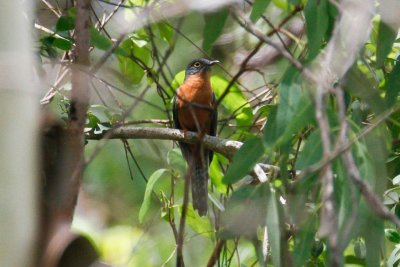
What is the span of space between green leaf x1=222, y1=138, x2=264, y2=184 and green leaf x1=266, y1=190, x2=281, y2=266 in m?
0.20

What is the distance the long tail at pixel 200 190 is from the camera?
197 inches

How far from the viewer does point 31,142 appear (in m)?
1.61

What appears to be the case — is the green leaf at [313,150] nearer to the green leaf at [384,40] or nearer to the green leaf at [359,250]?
the green leaf at [384,40]

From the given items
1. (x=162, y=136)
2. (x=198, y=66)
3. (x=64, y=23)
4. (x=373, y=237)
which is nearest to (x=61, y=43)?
(x=64, y=23)

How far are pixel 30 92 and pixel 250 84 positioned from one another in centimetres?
508

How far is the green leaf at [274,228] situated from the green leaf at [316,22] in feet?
2.02

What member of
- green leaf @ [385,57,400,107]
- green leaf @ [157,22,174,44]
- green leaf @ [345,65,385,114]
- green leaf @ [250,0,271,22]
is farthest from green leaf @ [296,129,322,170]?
green leaf @ [157,22,174,44]

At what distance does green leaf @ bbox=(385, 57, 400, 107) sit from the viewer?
11.6ft

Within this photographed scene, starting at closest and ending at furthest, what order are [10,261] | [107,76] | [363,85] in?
1. [10,261]
2. [363,85]
3. [107,76]

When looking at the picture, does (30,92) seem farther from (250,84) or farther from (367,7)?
(250,84)

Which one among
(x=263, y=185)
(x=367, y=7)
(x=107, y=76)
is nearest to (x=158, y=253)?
(x=107, y=76)

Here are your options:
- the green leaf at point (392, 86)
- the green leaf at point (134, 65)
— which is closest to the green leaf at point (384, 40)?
the green leaf at point (392, 86)

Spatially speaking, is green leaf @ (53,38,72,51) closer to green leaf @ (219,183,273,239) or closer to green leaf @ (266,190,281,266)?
green leaf @ (219,183,273,239)

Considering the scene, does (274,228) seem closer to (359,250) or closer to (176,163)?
(359,250)
